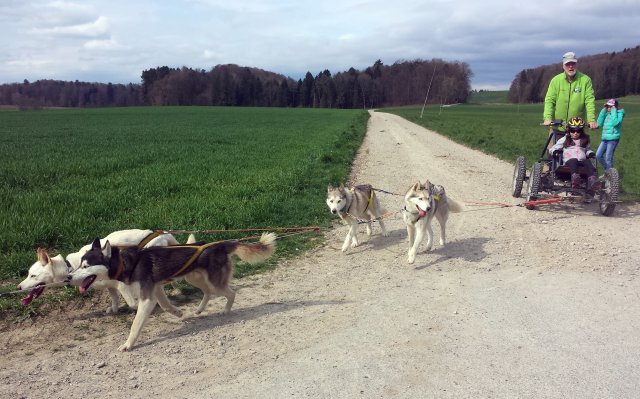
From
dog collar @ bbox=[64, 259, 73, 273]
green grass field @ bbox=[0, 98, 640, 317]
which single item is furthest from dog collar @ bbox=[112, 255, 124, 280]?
green grass field @ bbox=[0, 98, 640, 317]

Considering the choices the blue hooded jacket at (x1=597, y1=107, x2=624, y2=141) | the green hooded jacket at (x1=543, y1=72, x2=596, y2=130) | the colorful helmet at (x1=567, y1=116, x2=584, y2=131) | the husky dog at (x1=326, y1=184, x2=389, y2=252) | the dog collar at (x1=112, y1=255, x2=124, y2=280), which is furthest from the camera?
the blue hooded jacket at (x1=597, y1=107, x2=624, y2=141)

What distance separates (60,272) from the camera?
14.4ft

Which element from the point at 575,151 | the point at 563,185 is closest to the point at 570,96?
the point at 575,151

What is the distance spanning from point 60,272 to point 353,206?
463 centimetres

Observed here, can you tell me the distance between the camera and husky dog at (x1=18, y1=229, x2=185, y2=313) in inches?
171

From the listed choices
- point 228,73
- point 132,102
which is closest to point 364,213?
point 228,73

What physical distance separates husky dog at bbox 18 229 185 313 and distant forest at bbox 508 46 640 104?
360ft

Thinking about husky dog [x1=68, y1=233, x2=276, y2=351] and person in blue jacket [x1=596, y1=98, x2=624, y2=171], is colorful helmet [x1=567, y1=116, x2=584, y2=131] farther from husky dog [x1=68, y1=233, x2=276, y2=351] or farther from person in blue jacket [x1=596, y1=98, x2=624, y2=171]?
husky dog [x1=68, y1=233, x2=276, y2=351]

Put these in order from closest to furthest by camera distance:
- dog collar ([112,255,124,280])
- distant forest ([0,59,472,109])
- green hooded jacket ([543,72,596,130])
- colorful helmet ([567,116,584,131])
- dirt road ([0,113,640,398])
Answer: dirt road ([0,113,640,398]) → dog collar ([112,255,124,280]) → colorful helmet ([567,116,584,131]) → green hooded jacket ([543,72,596,130]) → distant forest ([0,59,472,109])

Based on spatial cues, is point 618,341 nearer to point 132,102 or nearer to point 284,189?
point 284,189

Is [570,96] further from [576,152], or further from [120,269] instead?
[120,269]

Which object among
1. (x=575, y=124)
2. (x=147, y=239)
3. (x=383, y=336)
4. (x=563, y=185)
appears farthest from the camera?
(x=563, y=185)

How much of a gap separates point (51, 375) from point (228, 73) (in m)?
140

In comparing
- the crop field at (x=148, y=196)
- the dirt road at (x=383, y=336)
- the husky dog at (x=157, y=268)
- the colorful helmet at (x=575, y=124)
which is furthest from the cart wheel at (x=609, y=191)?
the husky dog at (x=157, y=268)
